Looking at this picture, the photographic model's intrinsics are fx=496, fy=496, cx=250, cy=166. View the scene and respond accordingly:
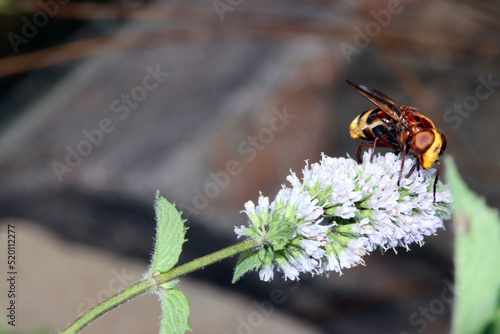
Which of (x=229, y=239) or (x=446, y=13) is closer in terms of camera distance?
(x=229, y=239)

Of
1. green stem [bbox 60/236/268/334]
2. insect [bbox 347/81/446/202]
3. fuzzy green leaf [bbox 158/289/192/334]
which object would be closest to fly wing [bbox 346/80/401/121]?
insect [bbox 347/81/446/202]

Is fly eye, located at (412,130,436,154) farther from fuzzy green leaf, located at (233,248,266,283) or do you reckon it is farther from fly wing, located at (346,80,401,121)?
fuzzy green leaf, located at (233,248,266,283)

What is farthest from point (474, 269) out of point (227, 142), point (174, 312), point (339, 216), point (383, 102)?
point (227, 142)

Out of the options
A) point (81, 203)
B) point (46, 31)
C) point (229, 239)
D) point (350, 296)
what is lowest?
point (350, 296)

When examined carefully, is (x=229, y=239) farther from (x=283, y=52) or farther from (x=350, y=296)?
(x=283, y=52)

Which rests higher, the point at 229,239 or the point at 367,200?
the point at 367,200

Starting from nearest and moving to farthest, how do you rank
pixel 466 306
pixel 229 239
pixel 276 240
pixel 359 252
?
pixel 466 306
pixel 276 240
pixel 359 252
pixel 229 239

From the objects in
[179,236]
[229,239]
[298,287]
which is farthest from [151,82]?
[179,236]

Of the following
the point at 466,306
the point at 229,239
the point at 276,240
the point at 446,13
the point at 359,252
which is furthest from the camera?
the point at 446,13
